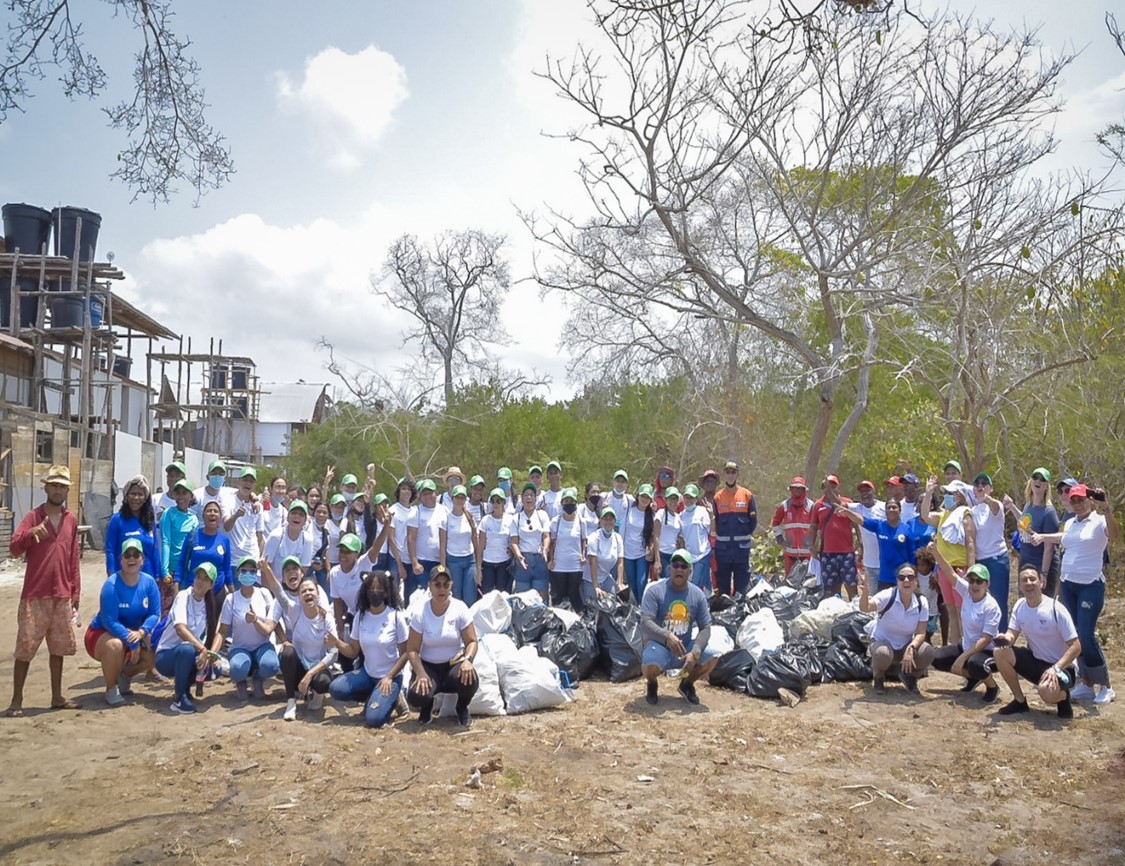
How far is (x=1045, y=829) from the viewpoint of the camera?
449cm

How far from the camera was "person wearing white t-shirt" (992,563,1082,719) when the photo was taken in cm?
635

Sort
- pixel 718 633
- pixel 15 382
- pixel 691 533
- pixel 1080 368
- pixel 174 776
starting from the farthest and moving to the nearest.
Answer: pixel 15 382 → pixel 1080 368 → pixel 691 533 → pixel 718 633 → pixel 174 776

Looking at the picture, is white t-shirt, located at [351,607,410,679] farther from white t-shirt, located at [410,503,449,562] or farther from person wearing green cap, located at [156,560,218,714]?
white t-shirt, located at [410,503,449,562]

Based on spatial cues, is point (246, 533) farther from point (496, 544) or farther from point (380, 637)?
point (380, 637)

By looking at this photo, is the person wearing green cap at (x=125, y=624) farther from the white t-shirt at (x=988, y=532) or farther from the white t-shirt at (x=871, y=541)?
the white t-shirt at (x=988, y=532)

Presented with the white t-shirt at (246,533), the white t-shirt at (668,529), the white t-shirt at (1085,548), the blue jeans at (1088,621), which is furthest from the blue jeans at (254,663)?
the white t-shirt at (1085,548)

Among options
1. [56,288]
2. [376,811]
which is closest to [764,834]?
[376,811]

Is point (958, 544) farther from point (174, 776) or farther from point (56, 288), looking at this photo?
point (56, 288)

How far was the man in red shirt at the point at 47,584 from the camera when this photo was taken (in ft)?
21.0

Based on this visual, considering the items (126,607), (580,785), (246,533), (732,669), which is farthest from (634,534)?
(126,607)

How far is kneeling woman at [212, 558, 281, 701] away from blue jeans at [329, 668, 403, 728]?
23.6 inches

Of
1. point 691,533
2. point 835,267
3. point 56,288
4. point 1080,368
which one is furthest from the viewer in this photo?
point 56,288

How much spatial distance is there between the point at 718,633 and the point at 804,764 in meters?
2.49

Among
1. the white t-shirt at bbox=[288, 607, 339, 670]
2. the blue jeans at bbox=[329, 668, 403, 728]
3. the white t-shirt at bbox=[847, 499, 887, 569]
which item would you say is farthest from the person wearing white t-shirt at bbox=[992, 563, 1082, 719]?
the white t-shirt at bbox=[288, 607, 339, 670]
